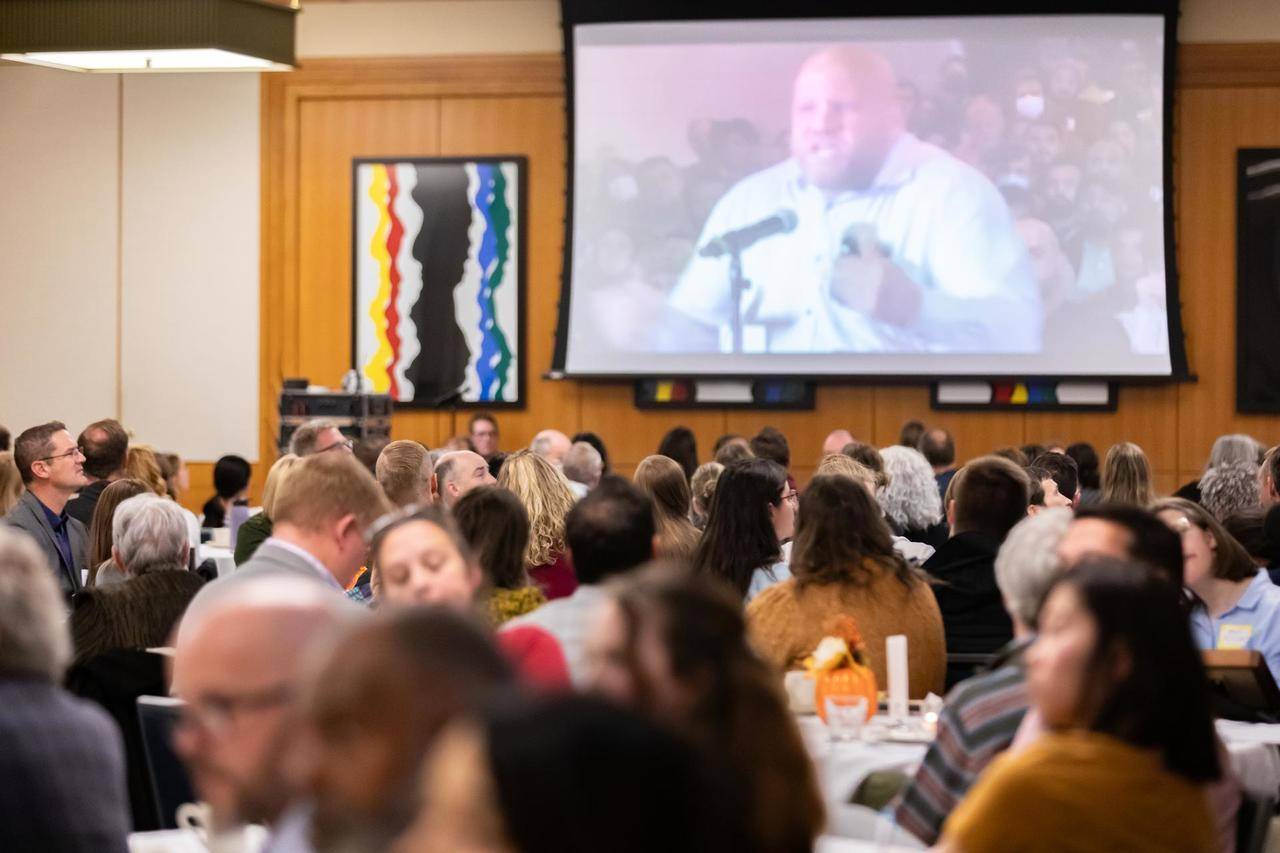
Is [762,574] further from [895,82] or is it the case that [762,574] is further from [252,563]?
[895,82]

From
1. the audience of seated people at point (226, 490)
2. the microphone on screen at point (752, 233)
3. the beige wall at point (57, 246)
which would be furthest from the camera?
the beige wall at point (57, 246)

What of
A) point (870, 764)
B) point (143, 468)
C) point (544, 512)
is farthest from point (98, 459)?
point (870, 764)

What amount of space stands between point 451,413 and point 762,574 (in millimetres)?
7693

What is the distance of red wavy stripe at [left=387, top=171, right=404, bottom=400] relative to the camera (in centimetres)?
1267

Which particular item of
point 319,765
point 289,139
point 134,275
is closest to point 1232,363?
point 289,139

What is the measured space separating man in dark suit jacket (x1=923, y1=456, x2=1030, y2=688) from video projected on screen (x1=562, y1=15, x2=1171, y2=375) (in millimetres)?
6774

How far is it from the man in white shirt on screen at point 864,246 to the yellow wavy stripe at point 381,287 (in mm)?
2361

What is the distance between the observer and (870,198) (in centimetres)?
1192

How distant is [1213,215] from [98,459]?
8.10m

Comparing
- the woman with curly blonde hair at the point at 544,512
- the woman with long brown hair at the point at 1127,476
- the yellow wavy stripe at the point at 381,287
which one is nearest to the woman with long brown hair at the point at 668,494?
the woman with curly blonde hair at the point at 544,512

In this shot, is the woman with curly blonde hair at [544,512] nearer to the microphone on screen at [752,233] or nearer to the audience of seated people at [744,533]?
the audience of seated people at [744,533]

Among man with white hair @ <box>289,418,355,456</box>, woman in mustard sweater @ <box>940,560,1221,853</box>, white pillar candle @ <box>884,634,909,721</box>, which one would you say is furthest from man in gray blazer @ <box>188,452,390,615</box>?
man with white hair @ <box>289,418,355,456</box>

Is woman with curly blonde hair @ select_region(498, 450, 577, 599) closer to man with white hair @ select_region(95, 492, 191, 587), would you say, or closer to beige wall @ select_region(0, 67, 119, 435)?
man with white hair @ select_region(95, 492, 191, 587)

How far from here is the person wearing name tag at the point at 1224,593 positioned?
14.7 feet
